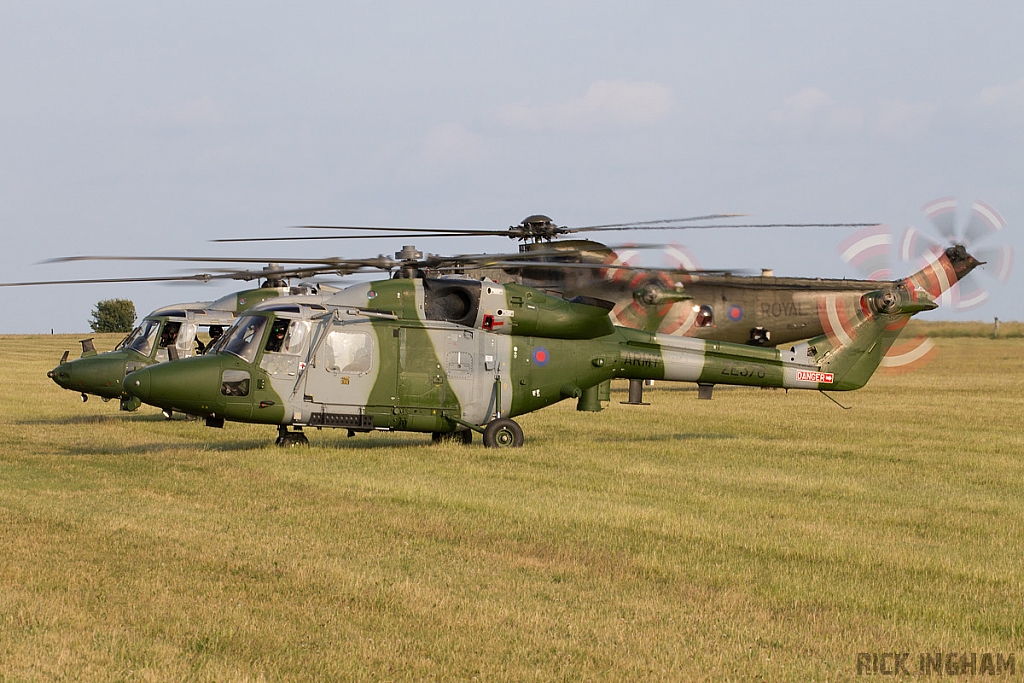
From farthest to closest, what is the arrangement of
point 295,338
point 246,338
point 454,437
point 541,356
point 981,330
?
point 981,330 → point 454,437 → point 541,356 → point 295,338 → point 246,338

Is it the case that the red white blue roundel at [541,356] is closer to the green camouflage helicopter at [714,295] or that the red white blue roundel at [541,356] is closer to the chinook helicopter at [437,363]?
the chinook helicopter at [437,363]

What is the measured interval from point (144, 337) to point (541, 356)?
8.92 metres

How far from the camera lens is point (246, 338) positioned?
16.4 meters

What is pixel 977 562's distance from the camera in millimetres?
9320

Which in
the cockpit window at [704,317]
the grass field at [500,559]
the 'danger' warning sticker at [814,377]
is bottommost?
the grass field at [500,559]

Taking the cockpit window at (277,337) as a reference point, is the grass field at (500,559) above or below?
below

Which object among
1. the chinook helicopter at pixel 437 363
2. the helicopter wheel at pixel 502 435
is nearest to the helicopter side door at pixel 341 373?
the chinook helicopter at pixel 437 363

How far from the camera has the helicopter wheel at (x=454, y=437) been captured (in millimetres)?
18283

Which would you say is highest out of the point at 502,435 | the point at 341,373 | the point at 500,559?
the point at 341,373

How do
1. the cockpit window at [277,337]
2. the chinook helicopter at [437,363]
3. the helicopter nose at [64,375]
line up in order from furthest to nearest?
the helicopter nose at [64,375]
the cockpit window at [277,337]
the chinook helicopter at [437,363]

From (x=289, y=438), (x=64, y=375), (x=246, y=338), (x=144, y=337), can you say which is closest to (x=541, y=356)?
(x=289, y=438)

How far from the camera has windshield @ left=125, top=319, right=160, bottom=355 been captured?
2216cm

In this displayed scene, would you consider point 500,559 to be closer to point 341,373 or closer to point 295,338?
point 341,373

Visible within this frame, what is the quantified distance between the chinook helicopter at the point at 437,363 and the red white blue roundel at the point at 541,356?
2cm
